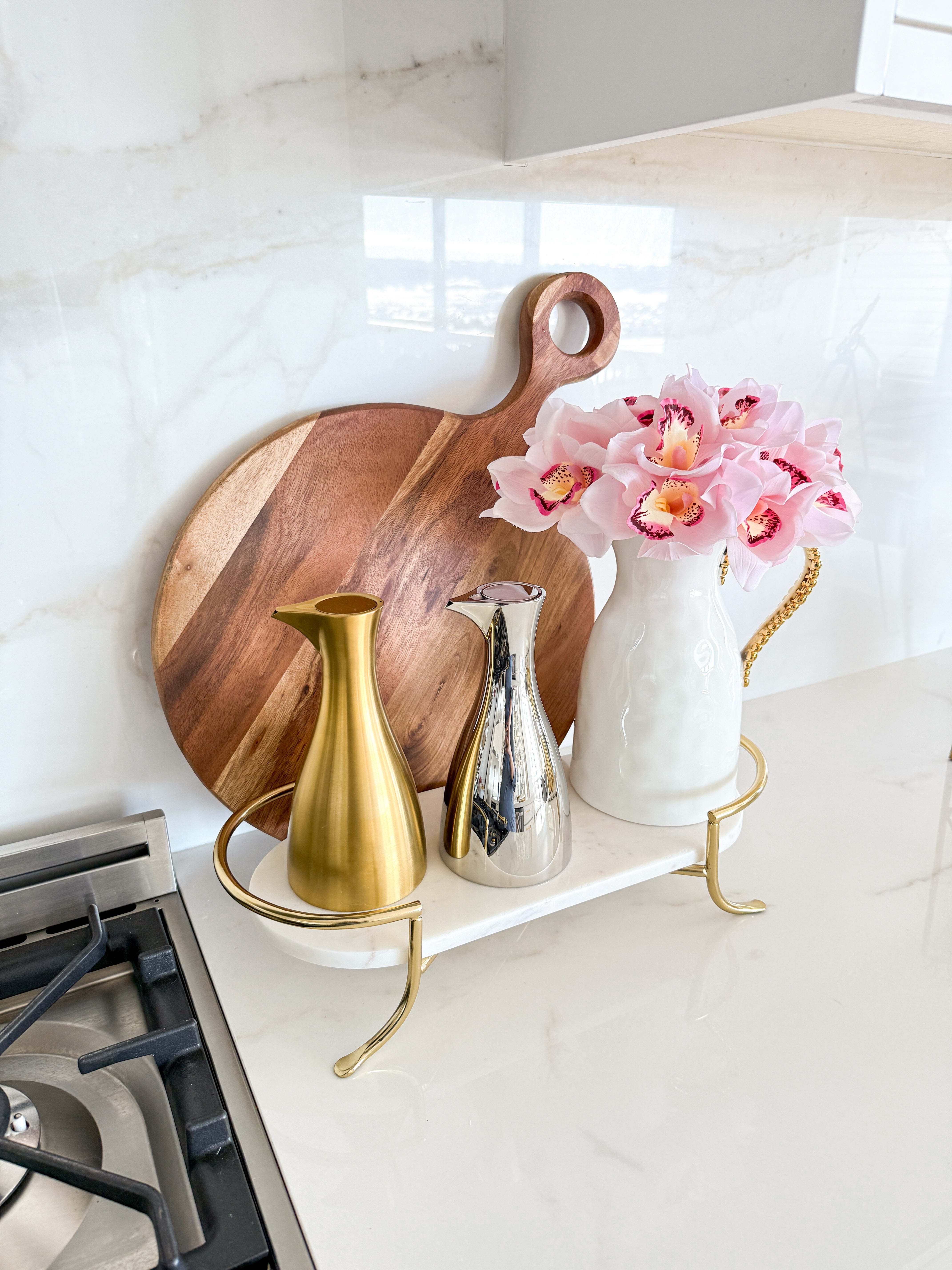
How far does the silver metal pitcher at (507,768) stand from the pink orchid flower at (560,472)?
51 mm

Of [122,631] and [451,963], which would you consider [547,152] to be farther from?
[451,963]

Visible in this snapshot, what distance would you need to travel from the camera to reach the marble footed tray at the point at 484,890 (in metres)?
0.59

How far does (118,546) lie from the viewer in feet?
A: 2.23

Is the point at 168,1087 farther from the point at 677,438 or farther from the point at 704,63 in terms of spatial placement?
the point at 704,63

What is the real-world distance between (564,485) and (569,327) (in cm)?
25

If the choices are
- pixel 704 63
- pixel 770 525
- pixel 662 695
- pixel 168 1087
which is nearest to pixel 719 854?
pixel 662 695

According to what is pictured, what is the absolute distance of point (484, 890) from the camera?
2.10 ft

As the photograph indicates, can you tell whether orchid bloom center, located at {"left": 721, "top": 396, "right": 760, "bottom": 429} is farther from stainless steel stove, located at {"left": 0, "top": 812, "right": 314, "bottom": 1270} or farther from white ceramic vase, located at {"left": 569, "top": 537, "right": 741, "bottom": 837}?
stainless steel stove, located at {"left": 0, "top": 812, "right": 314, "bottom": 1270}

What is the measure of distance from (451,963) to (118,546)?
41cm

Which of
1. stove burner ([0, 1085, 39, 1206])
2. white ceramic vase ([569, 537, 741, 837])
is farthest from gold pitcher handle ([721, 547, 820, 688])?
stove burner ([0, 1085, 39, 1206])

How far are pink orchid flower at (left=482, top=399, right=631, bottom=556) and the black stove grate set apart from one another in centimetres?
41

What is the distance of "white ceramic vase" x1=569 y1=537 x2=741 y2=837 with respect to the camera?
2.16 ft

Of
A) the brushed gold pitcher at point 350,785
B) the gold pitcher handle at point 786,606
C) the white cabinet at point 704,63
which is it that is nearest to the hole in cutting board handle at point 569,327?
the white cabinet at point 704,63

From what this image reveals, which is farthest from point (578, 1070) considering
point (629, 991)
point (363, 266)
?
point (363, 266)
